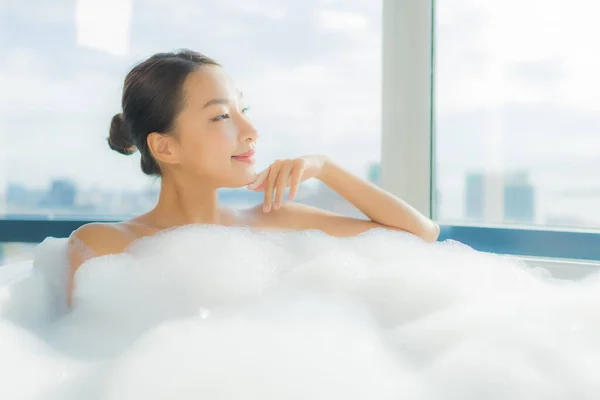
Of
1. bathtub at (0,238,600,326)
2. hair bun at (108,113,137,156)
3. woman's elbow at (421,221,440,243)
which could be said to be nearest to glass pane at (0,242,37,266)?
bathtub at (0,238,600,326)

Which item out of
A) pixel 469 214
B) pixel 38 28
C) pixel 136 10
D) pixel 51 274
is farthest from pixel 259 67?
pixel 51 274

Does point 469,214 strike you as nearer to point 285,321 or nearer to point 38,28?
point 285,321

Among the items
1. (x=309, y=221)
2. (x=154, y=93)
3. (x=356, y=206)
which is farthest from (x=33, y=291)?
(x=356, y=206)

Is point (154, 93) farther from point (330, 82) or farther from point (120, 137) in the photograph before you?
point (330, 82)

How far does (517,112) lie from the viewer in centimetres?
223

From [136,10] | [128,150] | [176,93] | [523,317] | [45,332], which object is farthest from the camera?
[136,10]

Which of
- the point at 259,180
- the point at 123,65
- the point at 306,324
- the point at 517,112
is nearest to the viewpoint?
the point at 306,324

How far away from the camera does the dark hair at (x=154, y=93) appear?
54.1 inches

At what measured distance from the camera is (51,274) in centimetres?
141

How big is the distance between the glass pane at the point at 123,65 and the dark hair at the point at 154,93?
141 cm

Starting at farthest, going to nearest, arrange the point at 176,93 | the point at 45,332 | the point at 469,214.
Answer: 1. the point at 469,214
2. the point at 176,93
3. the point at 45,332

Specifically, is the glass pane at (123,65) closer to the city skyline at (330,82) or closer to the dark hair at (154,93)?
the city skyline at (330,82)

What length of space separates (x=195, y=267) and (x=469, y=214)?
56.7 inches

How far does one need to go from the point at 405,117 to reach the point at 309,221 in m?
0.83
